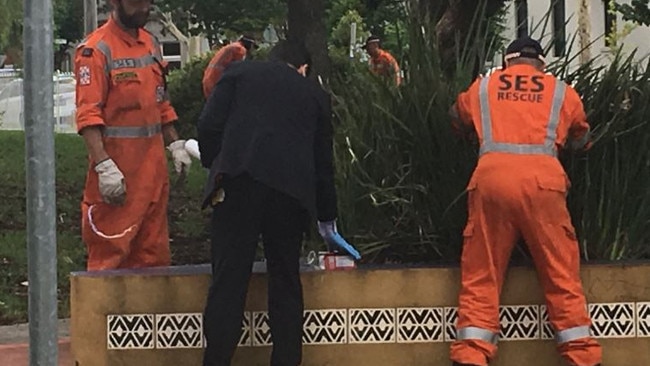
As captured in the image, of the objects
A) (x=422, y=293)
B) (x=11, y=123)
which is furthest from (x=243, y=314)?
(x=11, y=123)

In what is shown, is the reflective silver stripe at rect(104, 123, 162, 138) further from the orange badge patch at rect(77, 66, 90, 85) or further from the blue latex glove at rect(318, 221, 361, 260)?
the blue latex glove at rect(318, 221, 361, 260)

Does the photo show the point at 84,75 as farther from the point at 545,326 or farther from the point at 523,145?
the point at 545,326

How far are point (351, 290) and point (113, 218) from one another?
1.24m

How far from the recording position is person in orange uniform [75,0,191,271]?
601 centimetres

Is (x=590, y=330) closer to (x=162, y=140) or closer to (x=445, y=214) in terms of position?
(x=445, y=214)

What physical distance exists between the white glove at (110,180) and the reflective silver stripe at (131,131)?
0.69 ft

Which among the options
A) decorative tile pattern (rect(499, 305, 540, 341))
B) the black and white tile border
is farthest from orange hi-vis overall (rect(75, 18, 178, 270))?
decorative tile pattern (rect(499, 305, 540, 341))

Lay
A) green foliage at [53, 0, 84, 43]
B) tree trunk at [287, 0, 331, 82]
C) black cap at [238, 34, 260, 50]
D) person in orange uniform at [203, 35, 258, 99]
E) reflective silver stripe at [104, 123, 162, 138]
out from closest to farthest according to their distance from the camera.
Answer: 1. reflective silver stripe at [104, 123, 162, 138]
2. person in orange uniform at [203, 35, 258, 99]
3. black cap at [238, 34, 260, 50]
4. tree trunk at [287, 0, 331, 82]
5. green foliage at [53, 0, 84, 43]

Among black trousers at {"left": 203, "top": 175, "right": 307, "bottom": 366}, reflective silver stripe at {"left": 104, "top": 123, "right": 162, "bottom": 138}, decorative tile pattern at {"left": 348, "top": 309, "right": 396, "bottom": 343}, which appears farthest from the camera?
reflective silver stripe at {"left": 104, "top": 123, "right": 162, "bottom": 138}

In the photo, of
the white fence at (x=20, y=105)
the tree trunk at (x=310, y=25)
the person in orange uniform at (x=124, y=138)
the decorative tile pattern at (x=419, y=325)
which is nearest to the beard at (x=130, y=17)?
the person in orange uniform at (x=124, y=138)

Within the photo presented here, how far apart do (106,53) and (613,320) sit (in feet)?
8.60

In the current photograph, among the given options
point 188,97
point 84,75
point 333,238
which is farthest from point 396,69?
point 188,97

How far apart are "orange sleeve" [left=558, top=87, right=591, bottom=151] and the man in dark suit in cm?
110

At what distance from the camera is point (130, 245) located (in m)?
6.30
